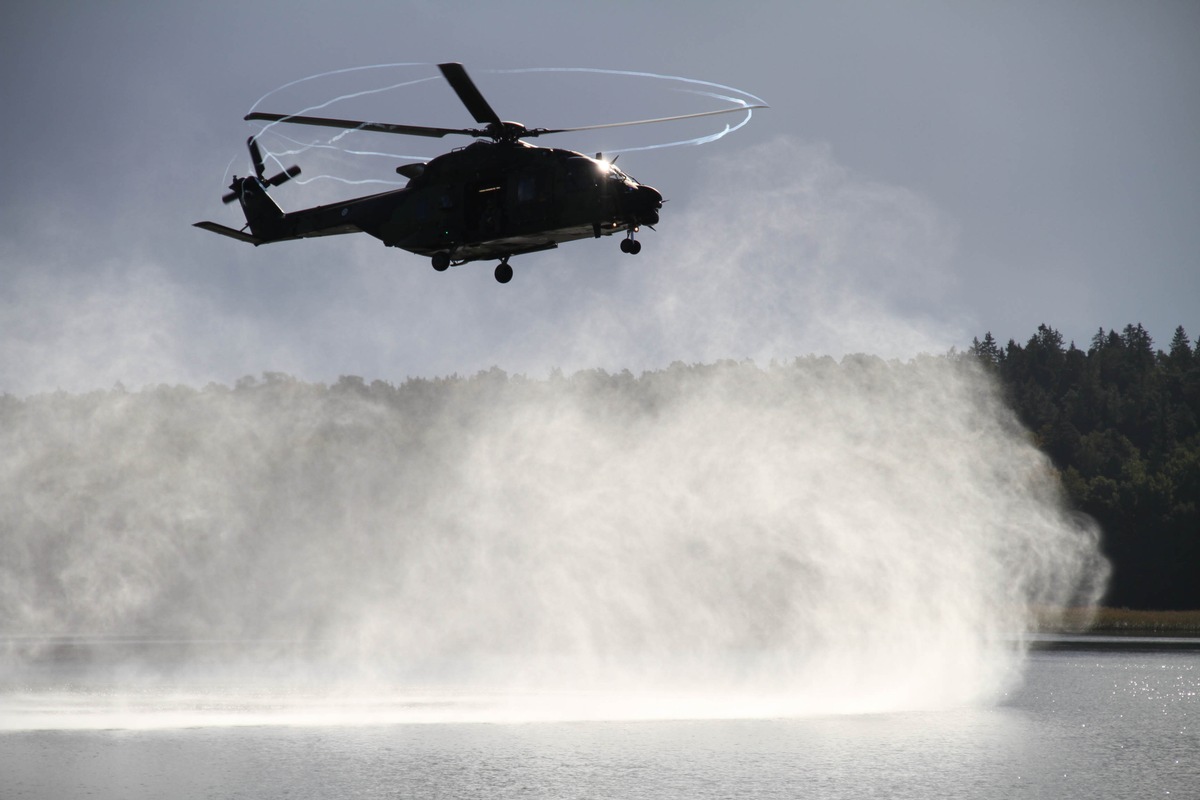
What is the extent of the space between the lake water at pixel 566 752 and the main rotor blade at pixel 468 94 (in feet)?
85.6

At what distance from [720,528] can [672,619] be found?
2171 cm

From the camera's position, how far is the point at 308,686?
85.4m

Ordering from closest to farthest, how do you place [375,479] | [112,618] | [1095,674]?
[1095,674], [112,618], [375,479]

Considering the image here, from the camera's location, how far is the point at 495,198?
42.0 m

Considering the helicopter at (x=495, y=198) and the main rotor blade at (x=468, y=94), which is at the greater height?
the main rotor blade at (x=468, y=94)

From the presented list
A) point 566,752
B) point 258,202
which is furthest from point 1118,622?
point 258,202

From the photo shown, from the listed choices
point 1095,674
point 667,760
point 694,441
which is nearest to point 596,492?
point 694,441

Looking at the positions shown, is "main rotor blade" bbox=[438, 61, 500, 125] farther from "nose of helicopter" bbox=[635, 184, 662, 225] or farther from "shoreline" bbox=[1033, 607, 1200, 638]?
"shoreline" bbox=[1033, 607, 1200, 638]

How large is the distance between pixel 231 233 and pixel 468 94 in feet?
38.3

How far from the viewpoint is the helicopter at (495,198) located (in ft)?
133

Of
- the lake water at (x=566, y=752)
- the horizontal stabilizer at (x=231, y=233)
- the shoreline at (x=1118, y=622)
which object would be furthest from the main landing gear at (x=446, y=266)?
the shoreline at (x=1118, y=622)

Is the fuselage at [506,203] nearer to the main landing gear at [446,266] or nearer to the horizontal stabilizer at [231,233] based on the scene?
the main landing gear at [446,266]

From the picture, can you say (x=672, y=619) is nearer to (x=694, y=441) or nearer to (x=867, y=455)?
(x=694, y=441)

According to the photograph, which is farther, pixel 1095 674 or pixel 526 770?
pixel 1095 674
